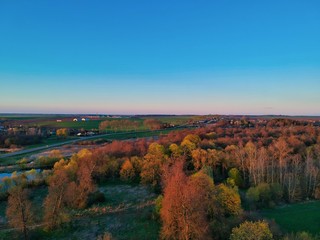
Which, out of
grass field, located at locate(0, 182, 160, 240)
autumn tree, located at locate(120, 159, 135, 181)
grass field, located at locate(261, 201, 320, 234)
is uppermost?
autumn tree, located at locate(120, 159, 135, 181)

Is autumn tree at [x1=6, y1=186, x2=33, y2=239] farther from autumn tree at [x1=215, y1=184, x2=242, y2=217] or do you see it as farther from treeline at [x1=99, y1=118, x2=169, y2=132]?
treeline at [x1=99, y1=118, x2=169, y2=132]

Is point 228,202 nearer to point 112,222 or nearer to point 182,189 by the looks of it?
point 182,189

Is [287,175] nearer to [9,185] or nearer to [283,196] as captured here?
[283,196]

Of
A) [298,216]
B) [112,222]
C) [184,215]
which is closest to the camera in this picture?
[184,215]

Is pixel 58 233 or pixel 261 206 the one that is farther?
pixel 261 206

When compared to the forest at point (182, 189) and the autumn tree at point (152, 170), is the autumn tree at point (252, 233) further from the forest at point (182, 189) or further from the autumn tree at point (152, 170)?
the autumn tree at point (152, 170)

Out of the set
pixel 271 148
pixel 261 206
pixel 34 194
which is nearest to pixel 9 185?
pixel 34 194

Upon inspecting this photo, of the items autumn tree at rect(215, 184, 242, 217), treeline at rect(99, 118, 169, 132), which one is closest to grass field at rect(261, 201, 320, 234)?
autumn tree at rect(215, 184, 242, 217)

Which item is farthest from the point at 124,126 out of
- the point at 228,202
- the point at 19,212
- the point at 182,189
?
the point at 182,189
